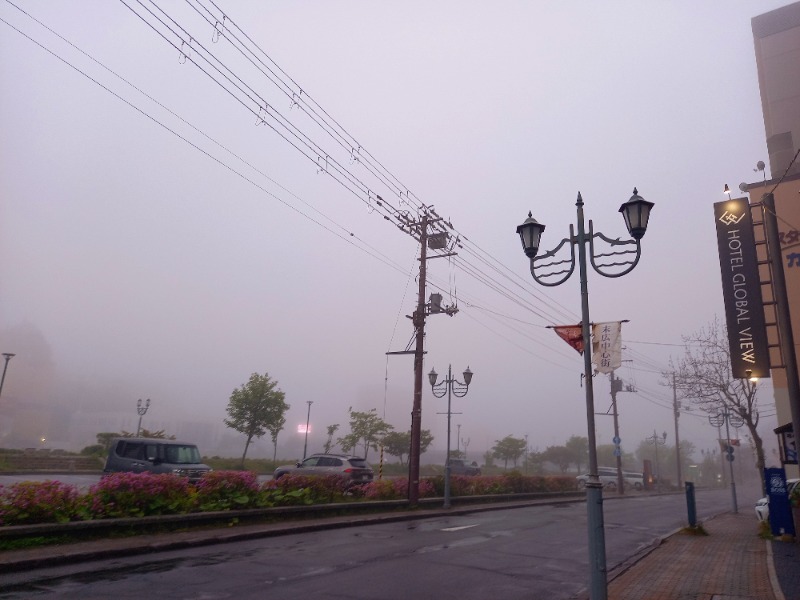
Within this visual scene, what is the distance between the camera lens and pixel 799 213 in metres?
23.8

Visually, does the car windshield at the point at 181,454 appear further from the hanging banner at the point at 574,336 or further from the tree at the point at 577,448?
the tree at the point at 577,448

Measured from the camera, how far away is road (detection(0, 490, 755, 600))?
7.24 m

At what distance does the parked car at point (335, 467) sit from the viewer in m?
22.0

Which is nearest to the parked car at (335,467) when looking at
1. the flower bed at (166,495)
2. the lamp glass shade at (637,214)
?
the flower bed at (166,495)

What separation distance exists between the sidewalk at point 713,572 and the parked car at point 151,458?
41.8ft

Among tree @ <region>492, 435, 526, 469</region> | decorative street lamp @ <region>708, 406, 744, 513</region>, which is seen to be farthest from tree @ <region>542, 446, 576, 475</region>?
decorative street lamp @ <region>708, 406, 744, 513</region>

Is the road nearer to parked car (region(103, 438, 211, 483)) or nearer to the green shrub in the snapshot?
the green shrub

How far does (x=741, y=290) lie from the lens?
15.7m

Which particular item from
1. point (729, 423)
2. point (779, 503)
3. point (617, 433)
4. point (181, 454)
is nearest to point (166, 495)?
point (181, 454)

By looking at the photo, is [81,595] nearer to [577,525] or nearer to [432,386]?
[577,525]

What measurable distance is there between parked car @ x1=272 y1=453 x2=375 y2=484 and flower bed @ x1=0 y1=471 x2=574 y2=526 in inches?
72.2

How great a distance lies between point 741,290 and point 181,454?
58.2 feet

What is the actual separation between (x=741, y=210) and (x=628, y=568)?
11372 millimetres

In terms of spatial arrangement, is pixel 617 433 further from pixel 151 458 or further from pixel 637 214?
pixel 637 214
